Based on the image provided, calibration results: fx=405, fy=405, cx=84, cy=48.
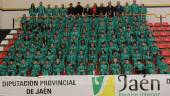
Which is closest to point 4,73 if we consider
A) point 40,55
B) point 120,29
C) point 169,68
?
point 40,55

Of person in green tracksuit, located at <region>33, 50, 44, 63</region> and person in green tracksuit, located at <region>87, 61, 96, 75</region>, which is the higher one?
person in green tracksuit, located at <region>33, 50, 44, 63</region>

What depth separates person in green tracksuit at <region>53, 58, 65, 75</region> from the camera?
16734 mm

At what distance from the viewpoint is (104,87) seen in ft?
41.8

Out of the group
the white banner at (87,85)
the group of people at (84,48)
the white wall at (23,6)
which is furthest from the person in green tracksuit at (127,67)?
the white wall at (23,6)

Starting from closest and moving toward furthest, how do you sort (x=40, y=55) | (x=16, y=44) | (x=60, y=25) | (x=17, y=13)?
(x=40, y=55) → (x=16, y=44) → (x=60, y=25) → (x=17, y=13)

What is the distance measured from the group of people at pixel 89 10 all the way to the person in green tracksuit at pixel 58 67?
4.76 meters

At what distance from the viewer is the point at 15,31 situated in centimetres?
2155

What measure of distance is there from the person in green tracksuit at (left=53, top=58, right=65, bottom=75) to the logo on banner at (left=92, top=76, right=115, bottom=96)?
13.6 feet

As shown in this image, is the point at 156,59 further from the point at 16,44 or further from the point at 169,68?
the point at 16,44

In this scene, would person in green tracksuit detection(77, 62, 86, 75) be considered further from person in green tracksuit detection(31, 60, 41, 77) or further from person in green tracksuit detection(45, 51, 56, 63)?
person in green tracksuit detection(31, 60, 41, 77)

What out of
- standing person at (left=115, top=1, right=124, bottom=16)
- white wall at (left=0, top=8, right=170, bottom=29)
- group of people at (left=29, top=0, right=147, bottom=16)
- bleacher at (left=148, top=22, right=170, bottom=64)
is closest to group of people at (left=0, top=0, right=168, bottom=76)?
standing person at (left=115, top=1, right=124, bottom=16)

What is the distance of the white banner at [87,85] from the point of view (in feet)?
41.5

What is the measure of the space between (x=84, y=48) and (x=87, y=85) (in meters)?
5.64

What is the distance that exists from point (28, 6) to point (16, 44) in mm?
4112
